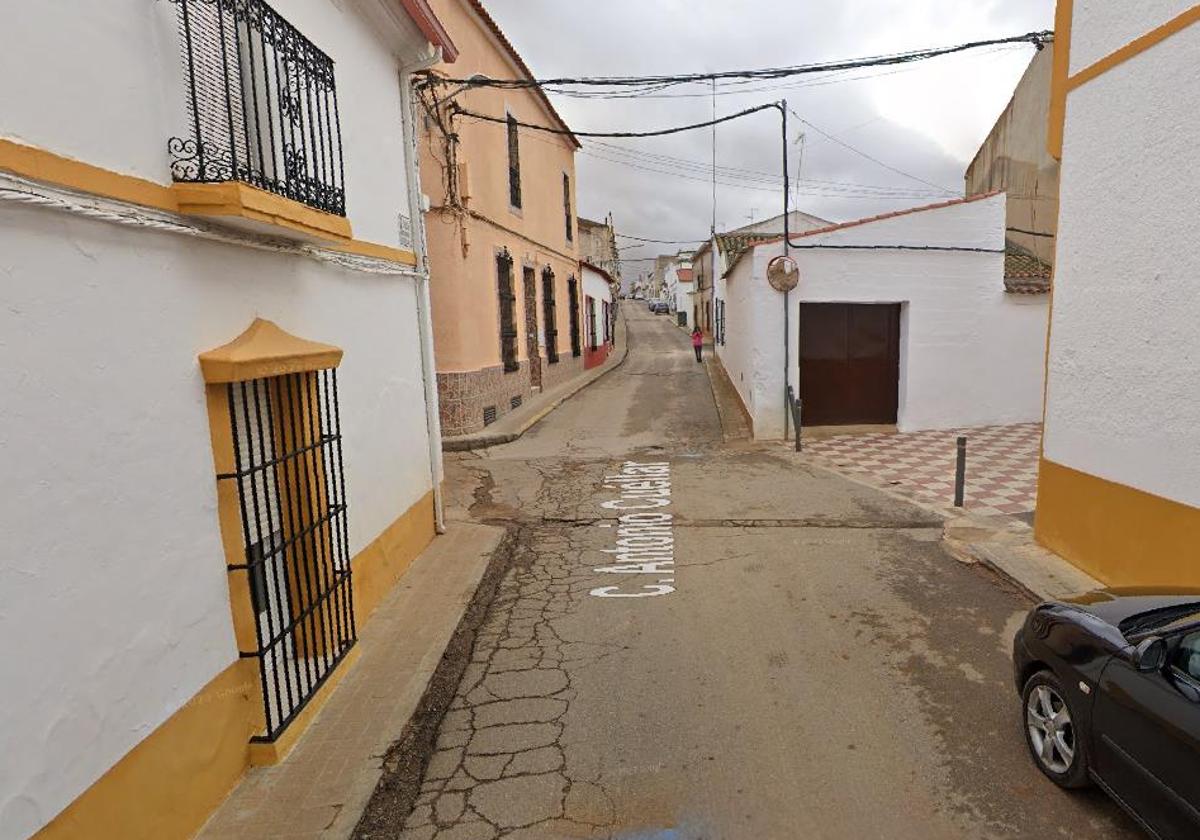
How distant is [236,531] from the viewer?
3.21 meters

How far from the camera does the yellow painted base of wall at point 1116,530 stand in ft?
14.3

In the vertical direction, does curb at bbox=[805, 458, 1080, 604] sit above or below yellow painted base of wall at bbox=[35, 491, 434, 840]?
Result: below

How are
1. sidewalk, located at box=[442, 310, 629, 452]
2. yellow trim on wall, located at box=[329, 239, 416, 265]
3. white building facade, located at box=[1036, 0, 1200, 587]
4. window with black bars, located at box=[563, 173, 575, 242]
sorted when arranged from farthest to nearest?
1. window with black bars, located at box=[563, 173, 575, 242]
2. sidewalk, located at box=[442, 310, 629, 452]
3. yellow trim on wall, located at box=[329, 239, 416, 265]
4. white building facade, located at box=[1036, 0, 1200, 587]

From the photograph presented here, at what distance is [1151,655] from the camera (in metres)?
2.58

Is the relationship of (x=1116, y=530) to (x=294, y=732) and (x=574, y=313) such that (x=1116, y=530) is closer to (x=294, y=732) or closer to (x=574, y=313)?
(x=294, y=732)

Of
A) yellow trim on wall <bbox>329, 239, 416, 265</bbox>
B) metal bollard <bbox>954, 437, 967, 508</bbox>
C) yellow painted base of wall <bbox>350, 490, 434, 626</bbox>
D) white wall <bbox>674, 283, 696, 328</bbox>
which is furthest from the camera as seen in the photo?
white wall <bbox>674, 283, 696, 328</bbox>

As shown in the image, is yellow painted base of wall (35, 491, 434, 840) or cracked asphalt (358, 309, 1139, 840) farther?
cracked asphalt (358, 309, 1139, 840)

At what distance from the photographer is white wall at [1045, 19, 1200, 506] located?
13.9 feet

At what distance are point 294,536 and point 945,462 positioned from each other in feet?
30.0

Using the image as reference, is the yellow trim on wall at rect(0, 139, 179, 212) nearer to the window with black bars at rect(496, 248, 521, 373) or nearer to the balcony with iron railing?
the balcony with iron railing

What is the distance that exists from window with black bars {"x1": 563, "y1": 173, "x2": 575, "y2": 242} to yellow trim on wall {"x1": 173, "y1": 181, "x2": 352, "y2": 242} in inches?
671

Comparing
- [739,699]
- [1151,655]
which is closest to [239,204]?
[739,699]

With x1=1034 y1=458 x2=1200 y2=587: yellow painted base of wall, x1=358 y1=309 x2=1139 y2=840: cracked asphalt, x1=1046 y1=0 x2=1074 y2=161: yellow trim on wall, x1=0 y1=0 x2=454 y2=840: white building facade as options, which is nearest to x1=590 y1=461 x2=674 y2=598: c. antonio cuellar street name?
x1=358 y1=309 x2=1139 y2=840: cracked asphalt

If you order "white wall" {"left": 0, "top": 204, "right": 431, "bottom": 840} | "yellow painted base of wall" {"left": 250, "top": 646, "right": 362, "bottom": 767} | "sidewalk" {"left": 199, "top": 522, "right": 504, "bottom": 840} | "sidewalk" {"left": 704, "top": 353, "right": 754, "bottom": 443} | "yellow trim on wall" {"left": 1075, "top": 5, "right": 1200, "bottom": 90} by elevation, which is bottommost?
"sidewalk" {"left": 199, "top": 522, "right": 504, "bottom": 840}
